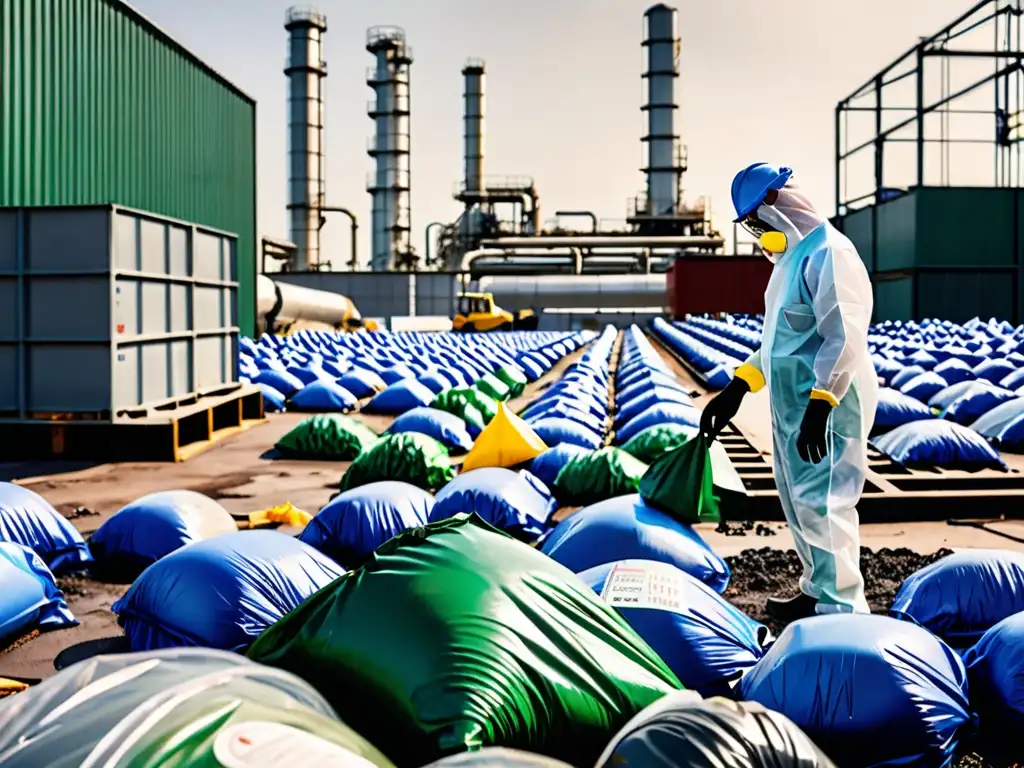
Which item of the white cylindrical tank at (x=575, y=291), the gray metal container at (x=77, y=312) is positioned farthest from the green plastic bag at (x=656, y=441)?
the white cylindrical tank at (x=575, y=291)

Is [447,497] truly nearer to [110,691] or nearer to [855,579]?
[855,579]

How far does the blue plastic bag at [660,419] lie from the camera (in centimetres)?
839

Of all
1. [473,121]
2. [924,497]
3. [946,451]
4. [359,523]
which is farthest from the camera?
[473,121]

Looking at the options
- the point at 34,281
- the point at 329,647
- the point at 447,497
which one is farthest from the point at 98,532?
the point at 34,281

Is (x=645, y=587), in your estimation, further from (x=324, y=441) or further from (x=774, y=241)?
(x=324, y=441)

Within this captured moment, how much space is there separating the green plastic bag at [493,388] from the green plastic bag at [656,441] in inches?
183

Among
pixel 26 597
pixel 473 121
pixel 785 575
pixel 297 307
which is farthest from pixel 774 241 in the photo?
pixel 473 121

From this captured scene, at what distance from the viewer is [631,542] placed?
4242 mm

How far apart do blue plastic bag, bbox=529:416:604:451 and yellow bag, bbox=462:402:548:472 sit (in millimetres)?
575

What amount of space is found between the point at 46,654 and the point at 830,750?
289cm

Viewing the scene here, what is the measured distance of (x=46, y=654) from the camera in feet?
13.0

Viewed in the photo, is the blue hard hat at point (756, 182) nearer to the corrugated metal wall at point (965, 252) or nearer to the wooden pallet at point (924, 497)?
the wooden pallet at point (924, 497)

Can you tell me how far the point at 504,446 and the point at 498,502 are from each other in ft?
6.64

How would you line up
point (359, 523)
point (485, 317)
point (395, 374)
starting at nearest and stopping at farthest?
1. point (359, 523)
2. point (395, 374)
3. point (485, 317)
